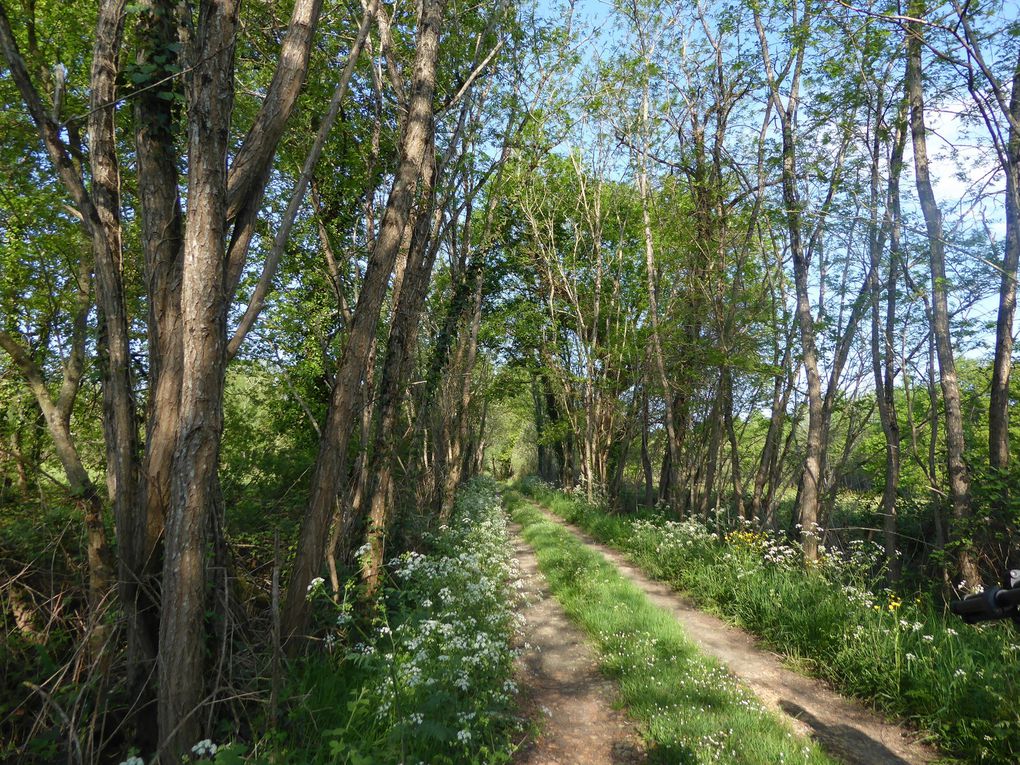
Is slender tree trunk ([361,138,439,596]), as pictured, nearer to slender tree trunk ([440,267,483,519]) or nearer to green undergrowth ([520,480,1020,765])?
slender tree trunk ([440,267,483,519])

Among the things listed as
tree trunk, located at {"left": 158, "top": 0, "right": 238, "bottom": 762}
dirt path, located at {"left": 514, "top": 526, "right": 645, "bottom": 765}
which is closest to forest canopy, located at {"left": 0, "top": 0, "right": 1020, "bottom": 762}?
tree trunk, located at {"left": 158, "top": 0, "right": 238, "bottom": 762}

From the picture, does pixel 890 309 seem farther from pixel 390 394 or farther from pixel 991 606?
pixel 991 606

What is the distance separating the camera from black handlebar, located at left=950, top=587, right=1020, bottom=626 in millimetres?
1478

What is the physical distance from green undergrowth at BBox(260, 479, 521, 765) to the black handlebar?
7.83ft

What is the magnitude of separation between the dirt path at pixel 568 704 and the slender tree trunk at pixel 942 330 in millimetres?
6082

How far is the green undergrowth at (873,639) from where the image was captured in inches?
137

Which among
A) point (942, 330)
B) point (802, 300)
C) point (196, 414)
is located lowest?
point (196, 414)

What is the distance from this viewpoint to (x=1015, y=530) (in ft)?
21.7

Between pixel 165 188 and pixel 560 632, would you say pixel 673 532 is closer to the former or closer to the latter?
pixel 560 632

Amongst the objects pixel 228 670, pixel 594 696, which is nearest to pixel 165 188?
pixel 228 670

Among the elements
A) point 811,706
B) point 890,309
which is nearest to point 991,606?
point 811,706

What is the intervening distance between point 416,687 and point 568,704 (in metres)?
1.61

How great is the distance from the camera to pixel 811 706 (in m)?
4.16

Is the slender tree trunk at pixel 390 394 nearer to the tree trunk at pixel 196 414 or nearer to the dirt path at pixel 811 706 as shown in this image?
the tree trunk at pixel 196 414
